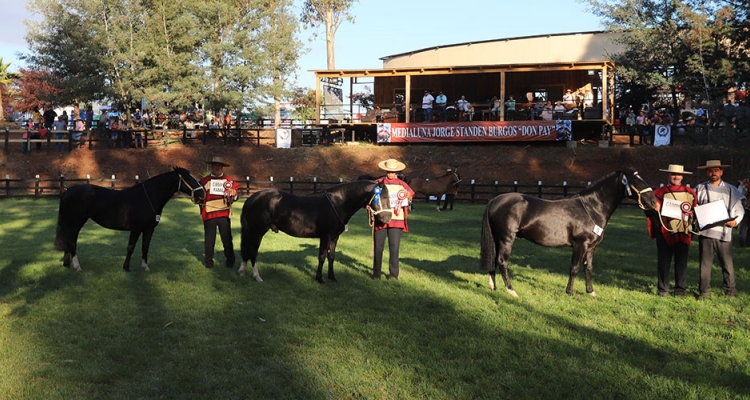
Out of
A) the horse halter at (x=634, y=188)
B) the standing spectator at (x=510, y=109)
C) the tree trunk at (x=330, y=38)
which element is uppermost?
the tree trunk at (x=330, y=38)

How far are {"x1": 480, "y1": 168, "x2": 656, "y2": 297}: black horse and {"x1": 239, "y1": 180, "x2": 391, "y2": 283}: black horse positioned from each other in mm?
1922

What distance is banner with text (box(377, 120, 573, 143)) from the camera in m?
33.0

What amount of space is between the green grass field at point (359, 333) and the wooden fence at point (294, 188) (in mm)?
13782

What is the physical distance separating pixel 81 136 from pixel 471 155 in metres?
20.6

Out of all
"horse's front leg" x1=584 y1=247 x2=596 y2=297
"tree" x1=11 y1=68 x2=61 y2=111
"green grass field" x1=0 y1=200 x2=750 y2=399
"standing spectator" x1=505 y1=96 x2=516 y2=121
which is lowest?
"green grass field" x1=0 y1=200 x2=750 y2=399

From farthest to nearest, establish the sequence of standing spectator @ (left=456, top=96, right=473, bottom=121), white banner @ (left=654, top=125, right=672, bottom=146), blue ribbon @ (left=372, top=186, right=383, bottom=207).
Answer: standing spectator @ (left=456, top=96, right=473, bottom=121)
white banner @ (left=654, top=125, right=672, bottom=146)
blue ribbon @ (left=372, top=186, right=383, bottom=207)

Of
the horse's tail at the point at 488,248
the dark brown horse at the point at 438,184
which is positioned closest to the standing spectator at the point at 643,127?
the dark brown horse at the point at 438,184

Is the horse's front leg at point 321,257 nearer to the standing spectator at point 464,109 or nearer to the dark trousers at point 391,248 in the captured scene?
the dark trousers at point 391,248

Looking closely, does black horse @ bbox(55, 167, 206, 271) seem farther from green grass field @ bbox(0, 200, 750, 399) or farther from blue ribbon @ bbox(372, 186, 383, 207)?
blue ribbon @ bbox(372, 186, 383, 207)

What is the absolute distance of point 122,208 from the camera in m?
12.7

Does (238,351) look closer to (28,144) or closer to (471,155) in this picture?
(471,155)

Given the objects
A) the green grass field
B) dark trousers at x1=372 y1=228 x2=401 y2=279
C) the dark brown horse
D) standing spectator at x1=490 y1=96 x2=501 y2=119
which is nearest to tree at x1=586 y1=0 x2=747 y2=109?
standing spectator at x1=490 y1=96 x2=501 y2=119

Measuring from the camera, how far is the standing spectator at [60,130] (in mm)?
37312

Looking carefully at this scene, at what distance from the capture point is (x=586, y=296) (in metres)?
10.8
